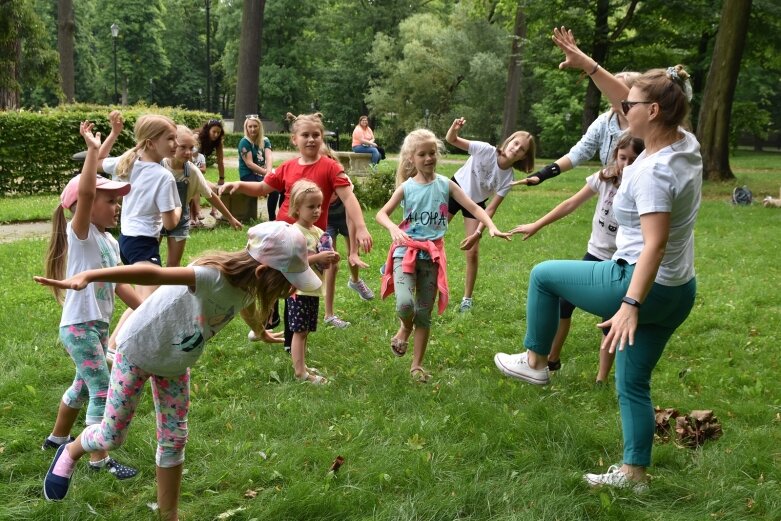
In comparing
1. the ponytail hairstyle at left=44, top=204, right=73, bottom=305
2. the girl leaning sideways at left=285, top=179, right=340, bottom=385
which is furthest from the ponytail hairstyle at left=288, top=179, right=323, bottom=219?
the ponytail hairstyle at left=44, top=204, right=73, bottom=305

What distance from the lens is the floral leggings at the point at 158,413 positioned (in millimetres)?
3182

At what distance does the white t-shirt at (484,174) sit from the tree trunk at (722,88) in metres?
13.2

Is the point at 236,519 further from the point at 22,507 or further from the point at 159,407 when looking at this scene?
the point at 22,507

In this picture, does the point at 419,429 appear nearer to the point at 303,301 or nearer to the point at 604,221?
the point at 303,301

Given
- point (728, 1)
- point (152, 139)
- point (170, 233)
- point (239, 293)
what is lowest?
point (170, 233)

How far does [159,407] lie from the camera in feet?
10.7

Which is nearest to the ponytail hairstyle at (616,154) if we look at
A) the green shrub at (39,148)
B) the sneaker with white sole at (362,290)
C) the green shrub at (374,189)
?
the sneaker with white sole at (362,290)

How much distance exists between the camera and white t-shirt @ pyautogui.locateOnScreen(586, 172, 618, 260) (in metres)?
4.90

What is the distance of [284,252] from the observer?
293cm

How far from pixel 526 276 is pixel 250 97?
23067 millimetres

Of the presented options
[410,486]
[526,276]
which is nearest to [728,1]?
[526,276]

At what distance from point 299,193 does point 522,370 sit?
1946 mm

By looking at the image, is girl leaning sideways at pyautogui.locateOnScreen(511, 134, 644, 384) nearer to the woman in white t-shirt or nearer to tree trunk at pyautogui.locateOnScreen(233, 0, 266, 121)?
the woman in white t-shirt

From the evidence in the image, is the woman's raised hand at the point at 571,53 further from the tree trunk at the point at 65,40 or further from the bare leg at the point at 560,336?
the tree trunk at the point at 65,40
